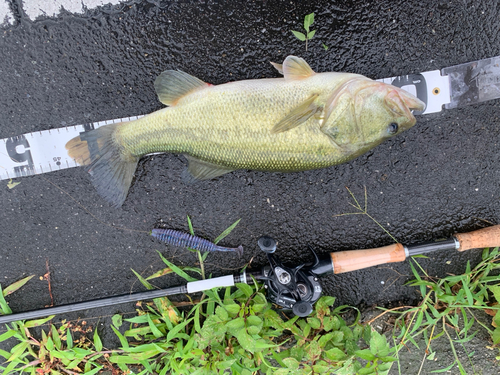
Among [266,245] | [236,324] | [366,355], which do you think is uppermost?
[266,245]

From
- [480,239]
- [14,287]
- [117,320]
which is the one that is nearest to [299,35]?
[480,239]

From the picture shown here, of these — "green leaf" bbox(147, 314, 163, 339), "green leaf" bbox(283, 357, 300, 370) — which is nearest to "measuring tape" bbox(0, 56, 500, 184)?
"green leaf" bbox(147, 314, 163, 339)

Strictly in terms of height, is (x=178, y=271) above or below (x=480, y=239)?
above

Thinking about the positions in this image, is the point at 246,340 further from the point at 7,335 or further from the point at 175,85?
the point at 7,335

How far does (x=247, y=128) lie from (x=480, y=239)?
1.97m

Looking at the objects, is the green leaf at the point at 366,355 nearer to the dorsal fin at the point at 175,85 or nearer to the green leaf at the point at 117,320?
the green leaf at the point at 117,320

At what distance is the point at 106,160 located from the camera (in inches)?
87.0

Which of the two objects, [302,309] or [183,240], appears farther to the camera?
[183,240]

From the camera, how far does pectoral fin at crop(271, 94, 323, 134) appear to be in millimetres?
1845

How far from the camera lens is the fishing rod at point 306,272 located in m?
2.06

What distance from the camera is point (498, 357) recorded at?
2533mm

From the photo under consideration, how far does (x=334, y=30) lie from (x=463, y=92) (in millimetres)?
1121

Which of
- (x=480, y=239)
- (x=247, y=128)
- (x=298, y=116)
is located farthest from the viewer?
(x=480, y=239)

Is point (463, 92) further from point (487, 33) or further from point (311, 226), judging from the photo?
point (311, 226)
